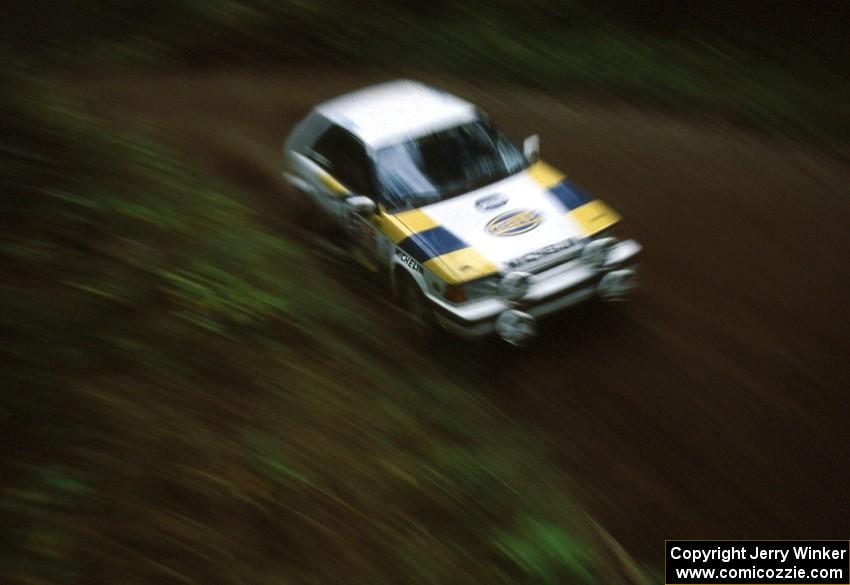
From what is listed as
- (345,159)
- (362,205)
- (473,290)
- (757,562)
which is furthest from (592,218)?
(757,562)

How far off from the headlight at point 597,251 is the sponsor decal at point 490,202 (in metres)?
0.80

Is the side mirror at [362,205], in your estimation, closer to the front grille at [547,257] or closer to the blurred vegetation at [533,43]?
the front grille at [547,257]

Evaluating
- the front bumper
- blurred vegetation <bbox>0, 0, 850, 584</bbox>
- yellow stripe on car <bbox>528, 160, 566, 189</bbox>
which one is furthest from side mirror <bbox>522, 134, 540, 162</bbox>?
blurred vegetation <bbox>0, 0, 850, 584</bbox>

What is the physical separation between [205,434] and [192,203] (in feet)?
9.11

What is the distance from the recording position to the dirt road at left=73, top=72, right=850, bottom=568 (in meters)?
5.57

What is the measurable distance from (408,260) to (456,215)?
1.75 ft

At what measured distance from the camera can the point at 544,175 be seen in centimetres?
730

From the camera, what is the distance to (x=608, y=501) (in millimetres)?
5582

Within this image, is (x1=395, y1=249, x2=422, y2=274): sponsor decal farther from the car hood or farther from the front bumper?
the front bumper

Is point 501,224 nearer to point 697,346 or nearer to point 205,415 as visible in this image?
point 697,346

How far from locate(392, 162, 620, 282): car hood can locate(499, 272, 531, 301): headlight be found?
0.09 m

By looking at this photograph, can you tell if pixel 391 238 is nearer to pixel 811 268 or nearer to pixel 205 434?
pixel 205 434

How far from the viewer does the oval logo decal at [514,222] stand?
6.64 meters

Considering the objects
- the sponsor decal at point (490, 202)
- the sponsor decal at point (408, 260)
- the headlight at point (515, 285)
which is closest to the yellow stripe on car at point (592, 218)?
the sponsor decal at point (490, 202)
